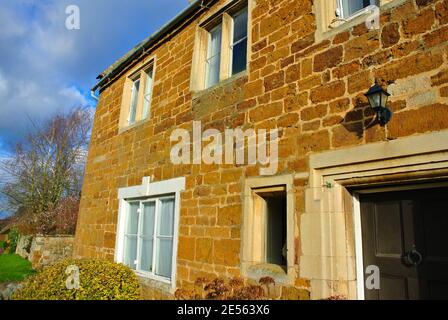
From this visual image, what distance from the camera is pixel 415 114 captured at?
312cm

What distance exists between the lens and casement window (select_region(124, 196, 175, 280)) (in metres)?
6.10

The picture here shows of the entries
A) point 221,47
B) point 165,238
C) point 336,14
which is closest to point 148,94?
point 221,47

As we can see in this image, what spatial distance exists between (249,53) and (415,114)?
261 cm

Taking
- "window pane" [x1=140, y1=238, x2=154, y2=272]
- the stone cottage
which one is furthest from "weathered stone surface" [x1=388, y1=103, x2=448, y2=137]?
"window pane" [x1=140, y1=238, x2=154, y2=272]

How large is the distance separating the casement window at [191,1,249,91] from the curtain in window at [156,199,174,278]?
221cm

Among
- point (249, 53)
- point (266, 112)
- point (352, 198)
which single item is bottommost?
point (352, 198)

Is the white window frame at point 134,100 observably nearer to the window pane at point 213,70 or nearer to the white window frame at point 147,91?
the white window frame at point 147,91

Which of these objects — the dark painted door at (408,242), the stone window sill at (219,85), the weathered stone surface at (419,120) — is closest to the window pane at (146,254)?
the stone window sill at (219,85)

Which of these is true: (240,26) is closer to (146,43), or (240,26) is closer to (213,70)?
(213,70)

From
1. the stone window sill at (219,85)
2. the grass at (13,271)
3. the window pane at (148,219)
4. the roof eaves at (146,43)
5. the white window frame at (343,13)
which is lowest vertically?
the grass at (13,271)

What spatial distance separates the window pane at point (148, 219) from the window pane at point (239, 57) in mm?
3027

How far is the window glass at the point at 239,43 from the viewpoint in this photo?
549 cm
